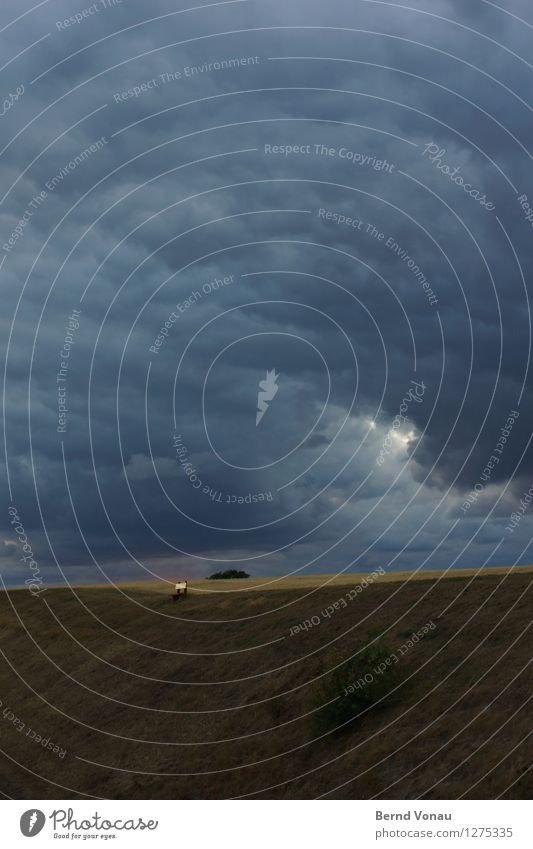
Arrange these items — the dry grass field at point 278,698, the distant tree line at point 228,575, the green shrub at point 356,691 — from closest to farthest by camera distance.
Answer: the dry grass field at point 278,698 → the green shrub at point 356,691 → the distant tree line at point 228,575

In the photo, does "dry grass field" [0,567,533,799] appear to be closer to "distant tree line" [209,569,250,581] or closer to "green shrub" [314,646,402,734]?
"green shrub" [314,646,402,734]

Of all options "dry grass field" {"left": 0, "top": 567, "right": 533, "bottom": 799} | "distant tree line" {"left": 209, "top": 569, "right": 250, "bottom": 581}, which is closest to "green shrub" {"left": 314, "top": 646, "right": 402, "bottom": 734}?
"dry grass field" {"left": 0, "top": 567, "right": 533, "bottom": 799}

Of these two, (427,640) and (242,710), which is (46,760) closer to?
(242,710)

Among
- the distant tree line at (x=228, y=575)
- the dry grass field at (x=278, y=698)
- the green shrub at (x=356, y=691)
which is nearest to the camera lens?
the dry grass field at (x=278, y=698)

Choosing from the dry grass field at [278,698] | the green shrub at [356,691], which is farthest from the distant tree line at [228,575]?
the green shrub at [356,691]

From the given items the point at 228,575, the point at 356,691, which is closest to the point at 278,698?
the point at 356,691

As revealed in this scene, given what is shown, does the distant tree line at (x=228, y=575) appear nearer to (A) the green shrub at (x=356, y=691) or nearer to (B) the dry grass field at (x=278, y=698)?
(B) the dry grass field at (x=278, y=698)

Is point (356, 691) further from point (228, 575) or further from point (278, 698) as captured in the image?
point (228, 575)
